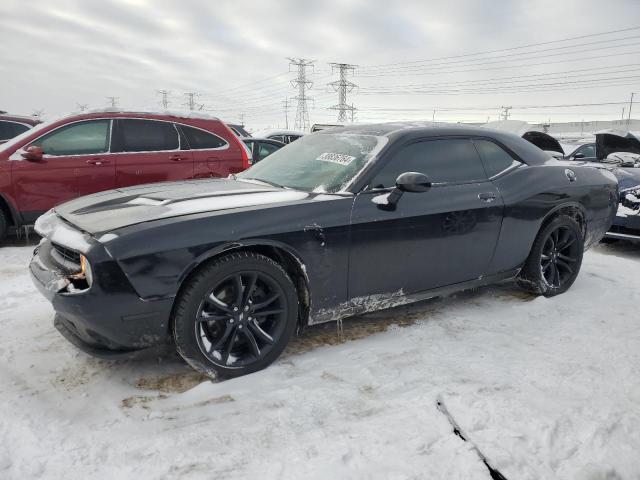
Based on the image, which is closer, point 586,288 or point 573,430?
point 573,430

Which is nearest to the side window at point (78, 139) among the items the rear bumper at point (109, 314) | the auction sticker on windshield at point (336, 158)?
the auction sticker on windshield at point (336, 158)

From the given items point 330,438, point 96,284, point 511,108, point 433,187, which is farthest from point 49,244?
point 511,108

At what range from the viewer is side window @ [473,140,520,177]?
12.2 ft

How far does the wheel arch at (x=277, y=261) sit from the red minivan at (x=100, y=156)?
12.7 ft

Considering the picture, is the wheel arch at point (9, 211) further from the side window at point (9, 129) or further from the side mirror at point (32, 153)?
the side window at point (9, 129)

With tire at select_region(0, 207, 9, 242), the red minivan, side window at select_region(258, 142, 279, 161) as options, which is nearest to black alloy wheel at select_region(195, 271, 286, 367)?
the red minivan

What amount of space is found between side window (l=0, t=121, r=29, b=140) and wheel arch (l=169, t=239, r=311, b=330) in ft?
24.1

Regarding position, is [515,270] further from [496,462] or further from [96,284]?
[96,284]

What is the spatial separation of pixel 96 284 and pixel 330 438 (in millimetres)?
1320

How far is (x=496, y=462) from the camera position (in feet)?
6.62

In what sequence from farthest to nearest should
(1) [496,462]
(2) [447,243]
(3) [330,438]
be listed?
(2) [447,243], (3) [330,438], (1) [496,462]

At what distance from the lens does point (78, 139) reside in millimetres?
5809

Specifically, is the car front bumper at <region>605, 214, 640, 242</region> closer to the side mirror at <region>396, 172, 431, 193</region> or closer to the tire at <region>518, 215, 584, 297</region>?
the tire at <region>518, 215, 584, 297</region>

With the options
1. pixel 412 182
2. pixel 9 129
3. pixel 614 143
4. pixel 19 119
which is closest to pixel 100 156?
pixel 9 129
